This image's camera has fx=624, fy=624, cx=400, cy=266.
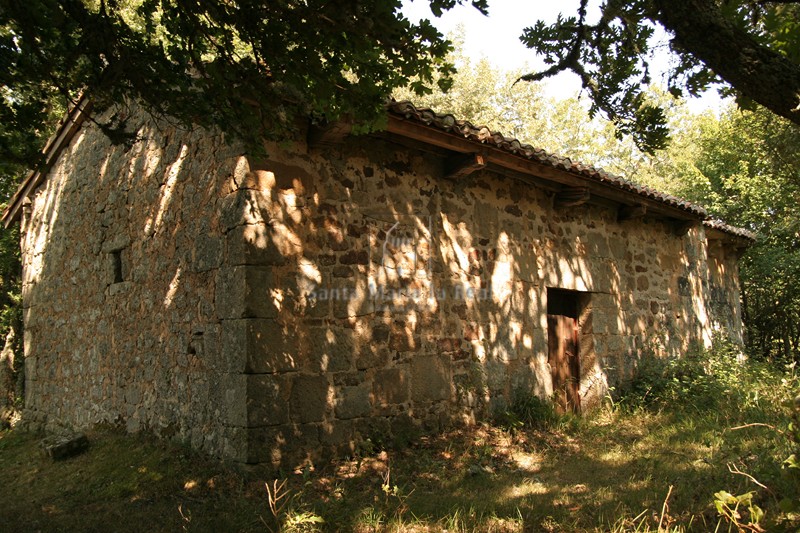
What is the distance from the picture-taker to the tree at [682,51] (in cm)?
306

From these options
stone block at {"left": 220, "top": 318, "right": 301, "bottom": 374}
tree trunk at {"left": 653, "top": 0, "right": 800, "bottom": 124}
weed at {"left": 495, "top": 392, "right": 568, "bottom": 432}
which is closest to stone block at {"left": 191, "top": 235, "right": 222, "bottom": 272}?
stone block at {"left": 220, "top": 318, "right": 301, "bottom": 374}

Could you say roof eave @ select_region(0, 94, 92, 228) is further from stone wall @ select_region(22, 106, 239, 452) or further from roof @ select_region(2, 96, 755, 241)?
stone wall @ select_region(22, 106, 239, 452)

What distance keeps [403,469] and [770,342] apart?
1278 centimetres

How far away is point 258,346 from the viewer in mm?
4957

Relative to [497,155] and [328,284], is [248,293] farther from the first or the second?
[497,155]

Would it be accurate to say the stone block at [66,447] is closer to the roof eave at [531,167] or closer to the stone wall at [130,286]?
the stone wall at [130,286]

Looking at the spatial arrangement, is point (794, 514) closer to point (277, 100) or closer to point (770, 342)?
point (277, 100)

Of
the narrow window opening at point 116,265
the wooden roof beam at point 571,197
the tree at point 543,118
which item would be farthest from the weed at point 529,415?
the tree at point 543,118

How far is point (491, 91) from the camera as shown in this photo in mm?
22609

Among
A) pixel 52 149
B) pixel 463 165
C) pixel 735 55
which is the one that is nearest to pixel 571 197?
pixel 463 165

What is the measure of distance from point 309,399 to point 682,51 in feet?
12.9

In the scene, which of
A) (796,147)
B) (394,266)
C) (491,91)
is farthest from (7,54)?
(491,91)

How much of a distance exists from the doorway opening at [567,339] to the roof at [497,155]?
4.68 feet

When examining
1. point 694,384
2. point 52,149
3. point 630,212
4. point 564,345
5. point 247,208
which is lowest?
point 694,384
